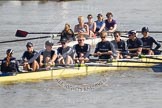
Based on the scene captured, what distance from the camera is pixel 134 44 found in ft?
73.8

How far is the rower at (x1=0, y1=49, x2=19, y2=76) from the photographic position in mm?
19641

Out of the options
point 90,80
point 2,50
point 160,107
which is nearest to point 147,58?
point 90,80

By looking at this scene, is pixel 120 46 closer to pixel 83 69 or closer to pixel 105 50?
pixel 105 50

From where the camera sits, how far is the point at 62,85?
65.6ft

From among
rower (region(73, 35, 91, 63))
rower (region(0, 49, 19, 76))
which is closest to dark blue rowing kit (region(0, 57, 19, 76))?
rower (region(0, 49, 19, 76))

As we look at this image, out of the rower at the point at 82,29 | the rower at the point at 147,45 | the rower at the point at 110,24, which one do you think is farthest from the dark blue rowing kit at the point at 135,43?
the rower at the point at 110,24

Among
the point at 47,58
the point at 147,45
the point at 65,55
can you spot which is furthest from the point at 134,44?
the point at 47,58

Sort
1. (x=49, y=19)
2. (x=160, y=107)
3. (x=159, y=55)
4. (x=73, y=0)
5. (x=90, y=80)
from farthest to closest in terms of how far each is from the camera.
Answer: (x=73, y=0) → (x=49, y=19) → (x=159, y=55) → (x=90, y=80) → (x=160, y=107)

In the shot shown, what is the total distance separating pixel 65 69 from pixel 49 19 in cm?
2083

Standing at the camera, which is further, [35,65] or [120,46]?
[120,46]

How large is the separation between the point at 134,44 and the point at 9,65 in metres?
5.08

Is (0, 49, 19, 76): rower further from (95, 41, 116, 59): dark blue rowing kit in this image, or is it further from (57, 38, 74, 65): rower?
(95, 41, 116, 59): dark blue rowing kit

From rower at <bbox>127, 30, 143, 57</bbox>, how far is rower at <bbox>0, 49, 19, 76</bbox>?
4.59 metres

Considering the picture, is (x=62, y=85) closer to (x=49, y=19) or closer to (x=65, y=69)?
(x=65, y=69)
